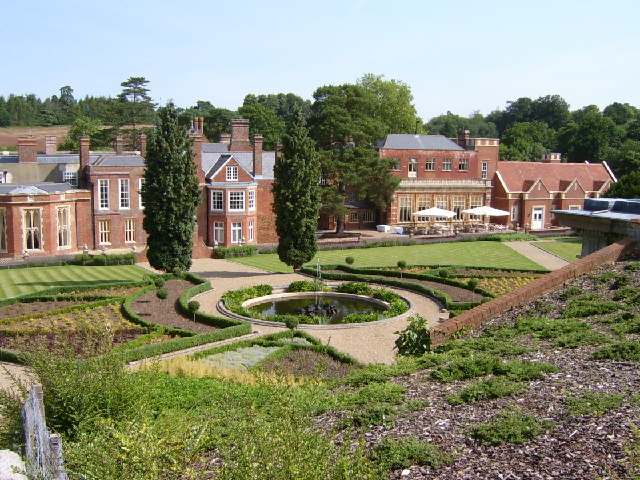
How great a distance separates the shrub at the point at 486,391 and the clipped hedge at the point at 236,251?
33470mm

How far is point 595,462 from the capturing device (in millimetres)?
7359

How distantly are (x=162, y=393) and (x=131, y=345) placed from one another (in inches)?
280

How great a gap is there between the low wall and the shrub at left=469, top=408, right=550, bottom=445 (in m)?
4.57

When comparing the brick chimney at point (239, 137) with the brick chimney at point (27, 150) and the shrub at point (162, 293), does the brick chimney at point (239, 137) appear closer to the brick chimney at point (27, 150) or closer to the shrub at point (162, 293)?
the brick chimney at point (27, 150)

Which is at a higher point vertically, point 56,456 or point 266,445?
point 266,445

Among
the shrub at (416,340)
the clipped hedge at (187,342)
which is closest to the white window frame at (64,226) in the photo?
the clipped hedge at (187,342)

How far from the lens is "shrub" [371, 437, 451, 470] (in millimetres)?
8008

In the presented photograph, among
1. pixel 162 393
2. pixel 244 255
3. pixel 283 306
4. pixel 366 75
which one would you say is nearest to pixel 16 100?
pixel 366 75

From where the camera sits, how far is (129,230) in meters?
46.1

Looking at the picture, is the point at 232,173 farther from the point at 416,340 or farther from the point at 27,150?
the point at 416,340

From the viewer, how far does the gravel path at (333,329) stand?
74.2 ft

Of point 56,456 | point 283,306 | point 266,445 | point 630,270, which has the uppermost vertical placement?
point 630,270

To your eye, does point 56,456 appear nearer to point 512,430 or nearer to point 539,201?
point 512,430

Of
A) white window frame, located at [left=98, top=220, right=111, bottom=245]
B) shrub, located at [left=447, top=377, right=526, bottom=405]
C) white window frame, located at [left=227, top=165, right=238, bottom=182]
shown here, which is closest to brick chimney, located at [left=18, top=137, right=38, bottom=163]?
white window frame, located at [left=98, top=220, right=111, bottom=245]
